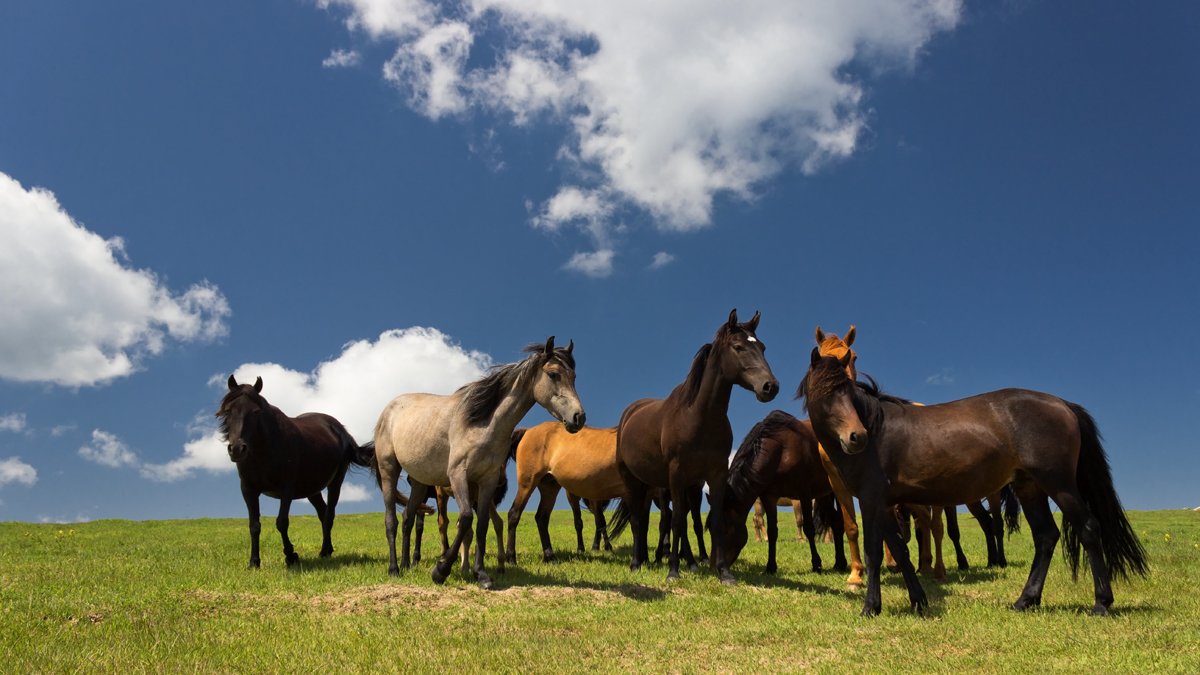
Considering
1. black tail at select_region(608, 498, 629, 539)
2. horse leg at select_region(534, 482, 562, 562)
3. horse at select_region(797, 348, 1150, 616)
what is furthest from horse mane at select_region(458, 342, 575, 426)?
black tail at select_region(608, 498, 629, 539)

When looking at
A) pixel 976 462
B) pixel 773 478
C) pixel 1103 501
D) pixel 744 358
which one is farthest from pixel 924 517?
pixel 744 358

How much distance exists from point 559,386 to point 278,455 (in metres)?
5.61

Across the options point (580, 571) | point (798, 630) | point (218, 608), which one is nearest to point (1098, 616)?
point (798, 630)

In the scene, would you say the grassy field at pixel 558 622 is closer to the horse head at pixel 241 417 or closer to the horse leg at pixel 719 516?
the horse leg at pixel 719 516

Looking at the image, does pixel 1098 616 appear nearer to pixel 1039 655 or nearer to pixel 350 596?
pixel 1039 655

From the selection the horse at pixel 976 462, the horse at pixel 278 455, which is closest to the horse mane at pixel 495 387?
the horse at pixel 278 455

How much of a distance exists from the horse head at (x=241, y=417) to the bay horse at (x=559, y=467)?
4.51m

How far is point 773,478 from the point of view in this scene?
12.3 m

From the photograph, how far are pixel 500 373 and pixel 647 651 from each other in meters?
4.74

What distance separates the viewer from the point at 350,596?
850 centimetres

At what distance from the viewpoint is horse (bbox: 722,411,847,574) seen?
12008mm

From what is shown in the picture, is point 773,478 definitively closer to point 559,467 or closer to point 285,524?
point 559,467

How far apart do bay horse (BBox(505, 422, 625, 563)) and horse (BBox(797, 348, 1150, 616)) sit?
5643 millimetres

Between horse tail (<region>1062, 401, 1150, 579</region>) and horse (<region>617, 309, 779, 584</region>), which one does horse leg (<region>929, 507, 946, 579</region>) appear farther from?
horse (<region>617, 309, 779, 584</region>)
